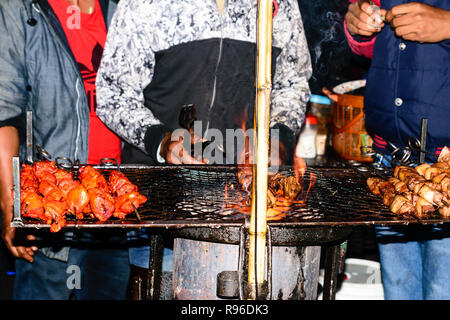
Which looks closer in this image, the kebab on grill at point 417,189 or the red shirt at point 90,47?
the kebab on grill at point 417,189

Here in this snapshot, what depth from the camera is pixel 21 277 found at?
4090 mm

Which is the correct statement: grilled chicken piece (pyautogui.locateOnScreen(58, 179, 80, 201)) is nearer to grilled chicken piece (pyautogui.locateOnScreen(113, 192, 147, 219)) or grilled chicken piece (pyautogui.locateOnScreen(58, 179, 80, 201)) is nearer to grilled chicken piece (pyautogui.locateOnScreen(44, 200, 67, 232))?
grilled chicken piece (pyautogui.locateOnScreen(44, 200, 67, 232))

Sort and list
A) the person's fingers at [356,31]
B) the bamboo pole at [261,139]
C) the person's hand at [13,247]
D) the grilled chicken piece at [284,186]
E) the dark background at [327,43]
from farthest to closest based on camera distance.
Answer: the dark background at [327,43] < the person's hand at [13,247] < the person's fingers at [356,31] < the grilled chicken piece at [284,186] < the bamboo pole at [261,139]

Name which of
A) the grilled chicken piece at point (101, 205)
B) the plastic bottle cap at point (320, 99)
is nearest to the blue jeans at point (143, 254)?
the grilled chicken piece at point (101, 205)

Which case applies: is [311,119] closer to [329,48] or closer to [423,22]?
[329,48]

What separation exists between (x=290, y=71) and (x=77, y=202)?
8.29ft

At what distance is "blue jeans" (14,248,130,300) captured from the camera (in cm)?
405

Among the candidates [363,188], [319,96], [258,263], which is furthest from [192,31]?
[319,96]

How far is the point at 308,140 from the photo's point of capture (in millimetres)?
6367

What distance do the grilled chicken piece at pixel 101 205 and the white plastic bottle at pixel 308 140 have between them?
4.30 m

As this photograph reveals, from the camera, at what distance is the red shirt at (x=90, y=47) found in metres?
4.14

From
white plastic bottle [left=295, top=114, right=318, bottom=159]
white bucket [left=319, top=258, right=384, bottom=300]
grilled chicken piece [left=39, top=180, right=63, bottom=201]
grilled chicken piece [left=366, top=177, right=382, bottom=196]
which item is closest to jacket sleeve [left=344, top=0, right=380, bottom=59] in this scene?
grilled chicken piece [left=366, top=177, right=382, bottom=196]

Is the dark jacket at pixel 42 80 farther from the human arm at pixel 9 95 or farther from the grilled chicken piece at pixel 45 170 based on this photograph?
the grilled chicken piece at pixel 45 170

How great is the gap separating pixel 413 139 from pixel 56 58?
319 cm
